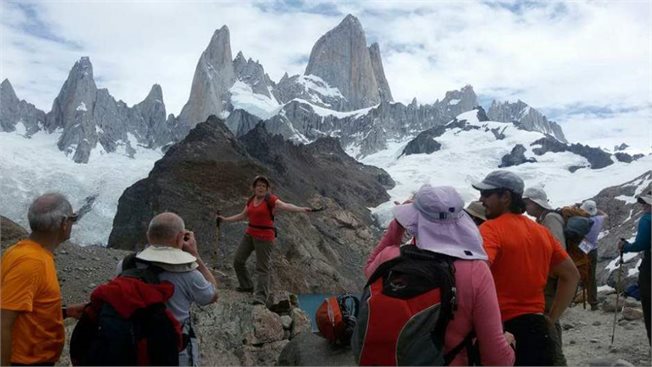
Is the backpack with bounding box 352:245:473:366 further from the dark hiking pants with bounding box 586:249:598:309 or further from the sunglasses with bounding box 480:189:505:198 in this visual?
the dark hiking pants with bounding box 586:249:598:309

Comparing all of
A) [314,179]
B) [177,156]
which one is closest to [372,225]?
[314,179]

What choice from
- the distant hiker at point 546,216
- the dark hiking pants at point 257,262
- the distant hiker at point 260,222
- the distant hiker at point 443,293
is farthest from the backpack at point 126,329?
the dark hiking pants at point 257,262

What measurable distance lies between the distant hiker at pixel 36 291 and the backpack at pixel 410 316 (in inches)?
93.5

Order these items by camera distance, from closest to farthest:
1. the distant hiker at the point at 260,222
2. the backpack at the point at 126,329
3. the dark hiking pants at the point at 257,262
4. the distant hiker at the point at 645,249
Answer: the backpack at the point at 126,329, the distant hiker at the point at 645,249, the distant hiker at the point at 260,222, the dark hiking pants at the point at 257,262

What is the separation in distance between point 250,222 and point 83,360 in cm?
589

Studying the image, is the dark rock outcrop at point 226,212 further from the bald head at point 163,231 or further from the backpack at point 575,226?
the bald head at point 163,231

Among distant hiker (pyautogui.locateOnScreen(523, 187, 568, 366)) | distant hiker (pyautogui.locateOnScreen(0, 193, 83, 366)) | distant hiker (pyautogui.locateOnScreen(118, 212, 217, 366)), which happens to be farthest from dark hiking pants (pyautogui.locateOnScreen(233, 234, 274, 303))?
distant hiker (pyautogui.locateOnScreen(0, 193, 83, 366))

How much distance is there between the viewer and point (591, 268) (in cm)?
1025

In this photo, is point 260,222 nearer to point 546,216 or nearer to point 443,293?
point 546,216

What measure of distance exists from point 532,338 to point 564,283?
654 mm

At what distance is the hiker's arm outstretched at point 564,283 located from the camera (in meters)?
4.57

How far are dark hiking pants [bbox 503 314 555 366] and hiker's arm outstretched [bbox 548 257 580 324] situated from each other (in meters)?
0.44

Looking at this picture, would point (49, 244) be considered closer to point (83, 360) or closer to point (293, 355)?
point (83, 360)

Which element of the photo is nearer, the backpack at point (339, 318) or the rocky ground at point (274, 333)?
the backpack at point (339, 318)
